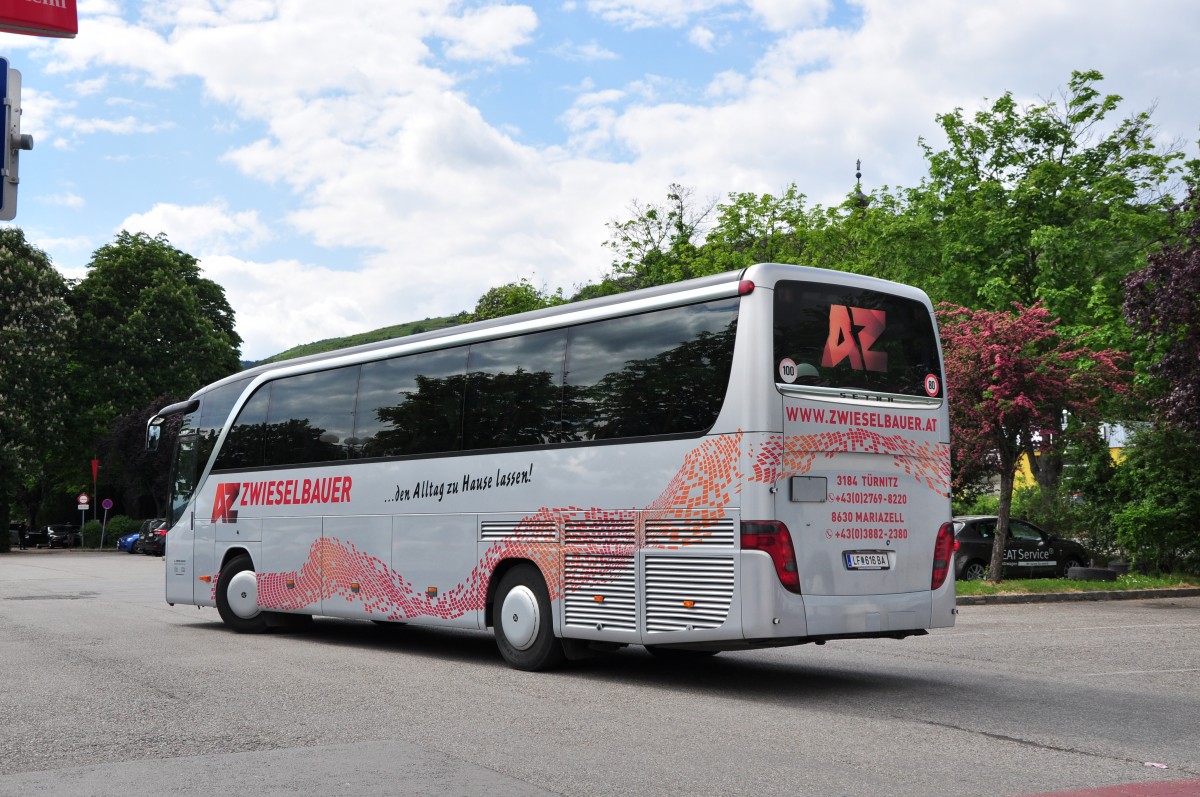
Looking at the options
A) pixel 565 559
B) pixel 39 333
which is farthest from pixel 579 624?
pixel 39 333

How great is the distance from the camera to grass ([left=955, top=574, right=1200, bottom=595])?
2202cm

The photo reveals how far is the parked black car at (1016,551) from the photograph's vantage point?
25734mm

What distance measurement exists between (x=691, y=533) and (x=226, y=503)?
28.2 feet

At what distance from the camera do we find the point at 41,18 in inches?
388

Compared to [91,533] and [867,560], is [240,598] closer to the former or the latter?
[867,560]

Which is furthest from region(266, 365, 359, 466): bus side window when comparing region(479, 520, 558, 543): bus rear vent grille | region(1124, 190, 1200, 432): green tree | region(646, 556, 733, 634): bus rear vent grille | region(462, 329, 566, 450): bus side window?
region(1124, 190, 1200, 432): green tree

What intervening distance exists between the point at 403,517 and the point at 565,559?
111 inches

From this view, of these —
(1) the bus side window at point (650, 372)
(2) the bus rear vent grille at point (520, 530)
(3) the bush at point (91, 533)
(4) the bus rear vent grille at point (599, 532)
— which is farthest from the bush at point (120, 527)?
(1) the bus side window at point (650, 372)

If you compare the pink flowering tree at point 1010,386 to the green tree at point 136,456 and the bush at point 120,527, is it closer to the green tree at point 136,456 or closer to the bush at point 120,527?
the green tree at point 136,456

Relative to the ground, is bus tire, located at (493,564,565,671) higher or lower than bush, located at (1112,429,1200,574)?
lower

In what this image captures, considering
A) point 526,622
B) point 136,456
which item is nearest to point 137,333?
point 136,456

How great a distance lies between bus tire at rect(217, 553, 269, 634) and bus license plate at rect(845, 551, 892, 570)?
8.73m

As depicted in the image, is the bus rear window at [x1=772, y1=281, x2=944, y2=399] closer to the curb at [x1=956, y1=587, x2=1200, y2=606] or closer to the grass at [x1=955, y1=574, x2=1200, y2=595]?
the grass at [x1=955, y1=574, x2=1200, y2=595]

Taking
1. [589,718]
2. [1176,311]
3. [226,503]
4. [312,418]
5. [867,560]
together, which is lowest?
[589,718]
